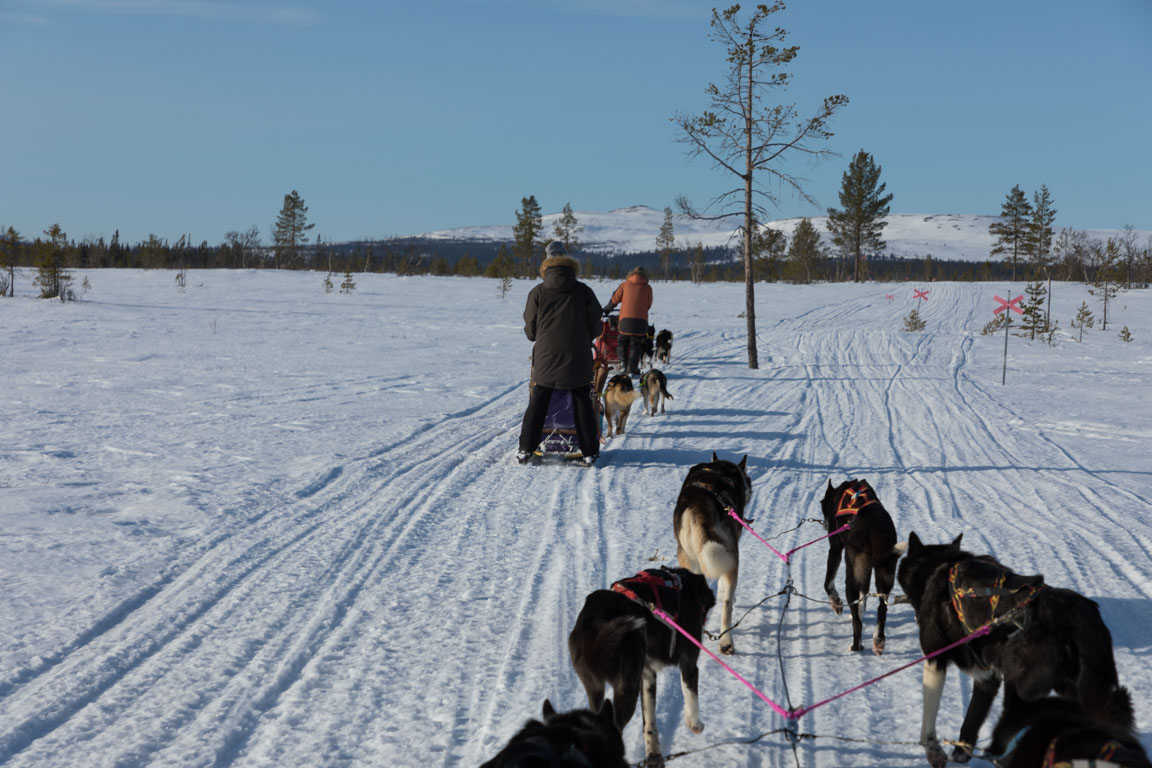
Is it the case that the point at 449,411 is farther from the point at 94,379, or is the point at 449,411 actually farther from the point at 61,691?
the point at 61,691

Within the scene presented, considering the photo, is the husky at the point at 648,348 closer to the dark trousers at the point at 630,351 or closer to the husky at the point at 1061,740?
the dark trousers at the point at 630,351

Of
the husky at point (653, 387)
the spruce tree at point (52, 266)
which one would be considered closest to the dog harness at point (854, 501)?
the husky at point (653, 387)

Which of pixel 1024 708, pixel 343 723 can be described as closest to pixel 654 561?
pixel 343 723

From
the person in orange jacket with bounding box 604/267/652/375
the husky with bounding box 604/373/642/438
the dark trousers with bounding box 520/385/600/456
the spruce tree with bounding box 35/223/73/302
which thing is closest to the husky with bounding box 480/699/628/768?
the dark trousers with bounding box 520/385/600/456

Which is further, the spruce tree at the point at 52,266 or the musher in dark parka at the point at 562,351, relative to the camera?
the spruce tree at the point at 52,266

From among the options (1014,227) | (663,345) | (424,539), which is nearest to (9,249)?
(663,345)

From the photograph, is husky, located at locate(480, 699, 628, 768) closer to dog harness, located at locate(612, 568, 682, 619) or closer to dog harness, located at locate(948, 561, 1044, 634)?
dog harness, located at locate(612, 568, 682, 619)

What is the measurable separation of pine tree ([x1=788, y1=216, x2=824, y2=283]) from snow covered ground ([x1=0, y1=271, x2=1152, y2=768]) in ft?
163

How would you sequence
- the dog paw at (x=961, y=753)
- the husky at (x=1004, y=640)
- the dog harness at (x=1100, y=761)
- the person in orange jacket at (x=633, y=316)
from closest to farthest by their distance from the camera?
the dog harness at (x=1100, y=761) < the husky at (x=1004, y=640) < the dog paw at (x=961, y=753) < the person in orange jacket at (x=633, y=316)

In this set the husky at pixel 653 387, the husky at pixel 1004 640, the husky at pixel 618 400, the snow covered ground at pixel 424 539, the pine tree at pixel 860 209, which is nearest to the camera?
the husky at pixel 1004 640

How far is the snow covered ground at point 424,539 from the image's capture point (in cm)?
321

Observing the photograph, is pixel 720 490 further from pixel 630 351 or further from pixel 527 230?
pixel 527 230

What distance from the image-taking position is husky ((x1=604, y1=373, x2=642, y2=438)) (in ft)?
30.2

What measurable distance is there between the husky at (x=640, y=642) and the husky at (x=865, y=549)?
1.08 metres
